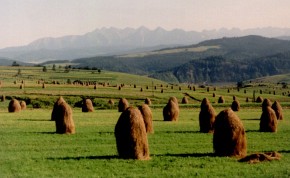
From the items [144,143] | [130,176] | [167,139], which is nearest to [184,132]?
[167,139]

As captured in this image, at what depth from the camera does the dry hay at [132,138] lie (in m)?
29.0

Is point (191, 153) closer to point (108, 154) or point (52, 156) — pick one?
point (108, 154)

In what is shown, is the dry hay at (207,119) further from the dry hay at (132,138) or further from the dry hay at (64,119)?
the dry hay at (132,138)

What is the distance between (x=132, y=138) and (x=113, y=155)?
2.86 meters

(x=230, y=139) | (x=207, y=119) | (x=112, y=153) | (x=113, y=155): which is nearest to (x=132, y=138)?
(x=113, y=155)

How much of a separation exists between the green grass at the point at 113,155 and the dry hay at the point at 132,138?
802 millimetres

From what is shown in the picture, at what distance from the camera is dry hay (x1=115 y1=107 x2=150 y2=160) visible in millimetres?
29016

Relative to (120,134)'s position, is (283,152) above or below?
below

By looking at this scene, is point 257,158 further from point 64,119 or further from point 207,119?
point 64,119

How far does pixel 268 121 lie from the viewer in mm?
46688

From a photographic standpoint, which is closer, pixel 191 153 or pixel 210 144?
pixel 191 153

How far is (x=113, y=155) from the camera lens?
3116cm

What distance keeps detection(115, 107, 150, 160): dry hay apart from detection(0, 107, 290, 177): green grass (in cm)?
80

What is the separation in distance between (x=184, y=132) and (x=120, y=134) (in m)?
17.2
